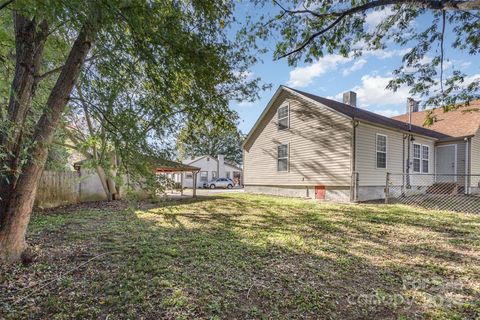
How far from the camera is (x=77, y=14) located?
2064mm

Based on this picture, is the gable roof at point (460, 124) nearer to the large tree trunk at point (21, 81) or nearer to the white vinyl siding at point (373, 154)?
the white vinyl siding at point (373, 154)

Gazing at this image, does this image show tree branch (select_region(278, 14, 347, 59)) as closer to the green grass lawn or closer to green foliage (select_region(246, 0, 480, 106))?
green foliage (select_region(246, 0, 480, 106))

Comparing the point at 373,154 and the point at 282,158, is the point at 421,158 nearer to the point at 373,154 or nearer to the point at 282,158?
the point at 373,154

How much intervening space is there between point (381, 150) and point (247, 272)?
10.4 m

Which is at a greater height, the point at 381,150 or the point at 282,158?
the point at 381,150

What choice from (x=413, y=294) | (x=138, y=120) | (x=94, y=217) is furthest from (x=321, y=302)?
(x=94, y=217)

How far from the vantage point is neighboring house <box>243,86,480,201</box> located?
1096cm

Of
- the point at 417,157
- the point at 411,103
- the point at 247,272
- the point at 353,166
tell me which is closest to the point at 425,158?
the point at 417,157

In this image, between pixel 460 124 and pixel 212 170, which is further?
pixel 212 170

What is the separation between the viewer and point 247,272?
3.65 m

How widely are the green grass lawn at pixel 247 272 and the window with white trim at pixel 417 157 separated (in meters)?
7.57

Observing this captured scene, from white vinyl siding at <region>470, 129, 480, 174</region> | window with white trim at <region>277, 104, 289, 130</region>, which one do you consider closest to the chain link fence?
white vinyl siding at <region>470, 129, 480, 174</region>

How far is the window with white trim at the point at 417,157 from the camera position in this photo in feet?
43.1

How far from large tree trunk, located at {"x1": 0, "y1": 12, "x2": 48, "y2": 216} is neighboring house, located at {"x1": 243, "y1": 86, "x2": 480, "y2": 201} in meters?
10.1
